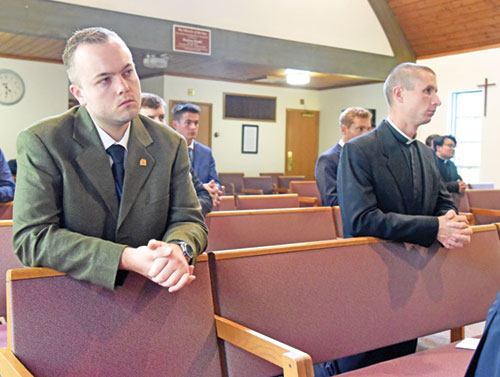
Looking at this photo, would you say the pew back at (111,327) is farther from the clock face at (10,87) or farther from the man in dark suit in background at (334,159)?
the clock face at (10,87)

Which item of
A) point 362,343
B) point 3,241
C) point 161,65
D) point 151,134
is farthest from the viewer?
point 161,65

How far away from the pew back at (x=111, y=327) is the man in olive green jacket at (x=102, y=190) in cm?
9

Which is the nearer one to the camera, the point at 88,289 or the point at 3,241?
the point at 88,289

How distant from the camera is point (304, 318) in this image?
2.00m

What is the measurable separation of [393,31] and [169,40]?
190 inches

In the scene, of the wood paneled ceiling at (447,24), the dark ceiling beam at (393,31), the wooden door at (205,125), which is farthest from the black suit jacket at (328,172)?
the wooden door at (205,125)

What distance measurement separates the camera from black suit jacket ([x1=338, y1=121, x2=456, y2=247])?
90.1 inches

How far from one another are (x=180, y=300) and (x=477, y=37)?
9.19m

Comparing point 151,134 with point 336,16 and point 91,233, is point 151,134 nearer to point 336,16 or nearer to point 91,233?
point 91,233

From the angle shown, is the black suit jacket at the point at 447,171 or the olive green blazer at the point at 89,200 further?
the black suit jacket at the point at 447,171

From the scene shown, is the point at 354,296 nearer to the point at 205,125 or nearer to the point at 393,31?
the point at 393,31

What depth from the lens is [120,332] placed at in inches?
64.2

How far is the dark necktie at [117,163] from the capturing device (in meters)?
1.63

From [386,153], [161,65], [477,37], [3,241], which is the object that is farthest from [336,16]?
[3,241]
